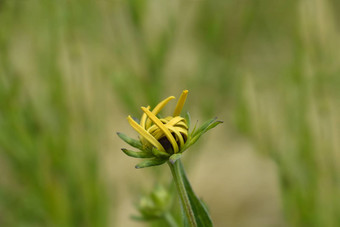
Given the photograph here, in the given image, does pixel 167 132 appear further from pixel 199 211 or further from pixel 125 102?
pixel 125 102

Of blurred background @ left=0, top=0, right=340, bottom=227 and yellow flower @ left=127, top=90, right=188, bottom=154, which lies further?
blurred background @ left=0, top=0, right=340, bottom=227

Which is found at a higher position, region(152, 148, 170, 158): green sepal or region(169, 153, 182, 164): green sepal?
region(152, 148, 170, 158): green sepal

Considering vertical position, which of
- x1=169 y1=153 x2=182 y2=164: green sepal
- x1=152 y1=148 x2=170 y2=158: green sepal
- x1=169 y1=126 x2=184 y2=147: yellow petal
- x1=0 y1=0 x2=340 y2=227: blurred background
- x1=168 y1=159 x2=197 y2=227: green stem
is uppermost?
x1=0 y1=0 x2=340 y2=227: blurred background

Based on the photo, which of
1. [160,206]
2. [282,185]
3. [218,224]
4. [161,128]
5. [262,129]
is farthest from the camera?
[218,224]

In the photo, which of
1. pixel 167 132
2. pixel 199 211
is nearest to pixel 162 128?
pixel 167 132

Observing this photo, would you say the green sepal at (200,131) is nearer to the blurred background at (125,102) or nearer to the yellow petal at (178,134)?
the yellow petal at (178,134)

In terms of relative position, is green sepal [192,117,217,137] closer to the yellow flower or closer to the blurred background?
the yellow flower

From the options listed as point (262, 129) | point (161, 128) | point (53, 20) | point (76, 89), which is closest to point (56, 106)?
point (76, 89)

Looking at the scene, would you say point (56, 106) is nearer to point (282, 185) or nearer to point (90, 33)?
point (90, 33)

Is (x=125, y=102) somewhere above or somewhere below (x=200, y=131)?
above

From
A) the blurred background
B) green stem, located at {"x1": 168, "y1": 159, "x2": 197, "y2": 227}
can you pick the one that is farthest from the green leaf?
the blurred background

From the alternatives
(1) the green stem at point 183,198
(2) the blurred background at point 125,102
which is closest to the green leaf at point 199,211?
(1) the green stem at point 183,198
